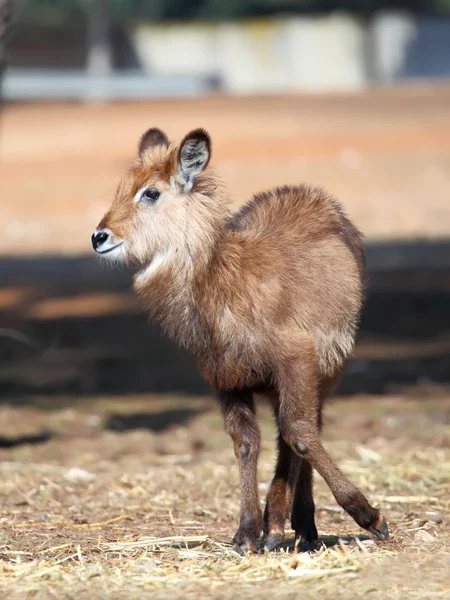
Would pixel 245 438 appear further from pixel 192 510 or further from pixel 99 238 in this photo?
pixel 192 510

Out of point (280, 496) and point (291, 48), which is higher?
point (291, 48)

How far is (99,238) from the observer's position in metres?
5.71

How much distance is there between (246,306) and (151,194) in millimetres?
766

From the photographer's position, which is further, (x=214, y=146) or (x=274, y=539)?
(x=214, y=146)

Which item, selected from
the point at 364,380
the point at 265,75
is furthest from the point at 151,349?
the point at 265,75

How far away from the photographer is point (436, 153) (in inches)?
1027

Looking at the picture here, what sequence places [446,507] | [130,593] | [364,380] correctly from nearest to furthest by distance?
[130,593], [446,507], [364,380]

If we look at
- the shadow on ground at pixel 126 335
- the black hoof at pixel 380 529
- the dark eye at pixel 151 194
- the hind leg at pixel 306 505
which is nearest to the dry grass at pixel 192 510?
the black hoof at pixel 380 529

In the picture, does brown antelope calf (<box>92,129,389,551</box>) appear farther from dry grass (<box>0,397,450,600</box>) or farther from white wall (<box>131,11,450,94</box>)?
white wall (<box>131,11,450,94</box>)

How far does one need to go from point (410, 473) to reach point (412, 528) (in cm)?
141

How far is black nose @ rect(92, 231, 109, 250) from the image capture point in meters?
5.71

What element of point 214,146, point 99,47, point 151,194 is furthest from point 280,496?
point 99,47

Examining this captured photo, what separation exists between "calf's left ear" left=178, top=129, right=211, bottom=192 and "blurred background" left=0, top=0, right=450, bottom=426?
14.8 inches

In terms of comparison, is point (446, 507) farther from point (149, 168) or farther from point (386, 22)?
point (386, 22)
